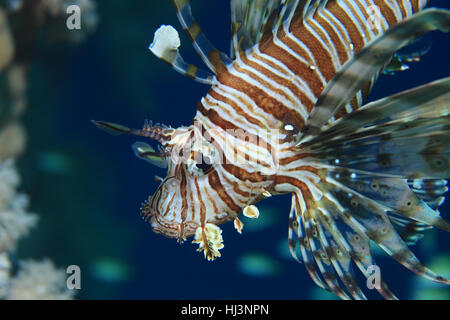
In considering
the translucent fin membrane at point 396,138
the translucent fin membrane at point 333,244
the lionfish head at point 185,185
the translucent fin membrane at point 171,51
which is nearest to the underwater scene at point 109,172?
the translucent fin membrane at point 171,51

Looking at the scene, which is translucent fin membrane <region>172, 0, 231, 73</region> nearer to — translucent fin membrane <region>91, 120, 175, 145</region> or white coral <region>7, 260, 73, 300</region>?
translucent fin membrane <region>91, 120, 175, 145</region>

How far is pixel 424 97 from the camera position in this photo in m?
1.03

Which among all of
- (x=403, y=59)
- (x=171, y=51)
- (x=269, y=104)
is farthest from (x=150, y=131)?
(x=403, y=59)

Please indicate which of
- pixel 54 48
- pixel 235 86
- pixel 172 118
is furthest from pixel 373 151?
pixel 54 48

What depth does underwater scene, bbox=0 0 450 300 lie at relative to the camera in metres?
2.74

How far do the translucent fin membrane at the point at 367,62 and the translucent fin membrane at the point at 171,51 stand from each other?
51cm

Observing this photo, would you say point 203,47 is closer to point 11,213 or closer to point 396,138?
point 396,138

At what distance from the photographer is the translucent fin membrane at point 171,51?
1388mm

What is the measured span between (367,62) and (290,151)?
49 centimetres

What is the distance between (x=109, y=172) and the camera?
4105 millimetres

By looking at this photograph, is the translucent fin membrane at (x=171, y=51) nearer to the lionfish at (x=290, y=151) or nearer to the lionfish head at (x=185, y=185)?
the lionfish at (x=290, y=151)

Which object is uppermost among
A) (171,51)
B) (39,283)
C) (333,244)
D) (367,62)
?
(171,51)

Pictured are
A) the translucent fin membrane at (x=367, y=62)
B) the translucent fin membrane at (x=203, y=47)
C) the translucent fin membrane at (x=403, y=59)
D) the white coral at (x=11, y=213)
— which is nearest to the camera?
the translucent fin membrane at (x=367, y=62)
